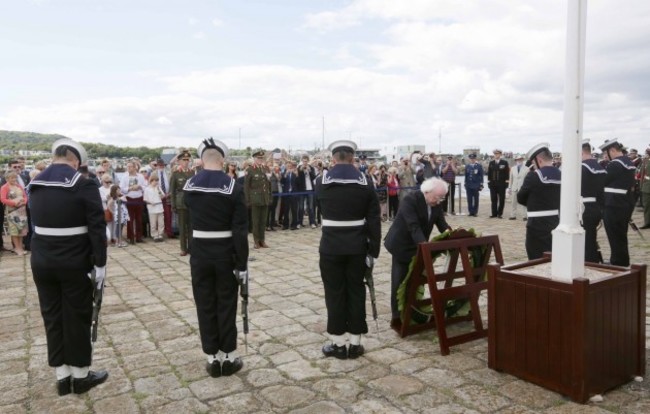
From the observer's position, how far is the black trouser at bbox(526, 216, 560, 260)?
586 centimetres

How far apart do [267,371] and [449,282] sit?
2064 millimetres

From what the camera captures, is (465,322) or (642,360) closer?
(642,360)

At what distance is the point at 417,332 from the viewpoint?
216 inches

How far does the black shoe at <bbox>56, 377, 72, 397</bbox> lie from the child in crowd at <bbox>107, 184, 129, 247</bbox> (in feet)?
25.7

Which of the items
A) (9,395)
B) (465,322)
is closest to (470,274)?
(465,322)

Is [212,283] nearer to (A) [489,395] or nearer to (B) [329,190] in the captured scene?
(B) [329,190]

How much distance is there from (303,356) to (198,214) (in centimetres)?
165

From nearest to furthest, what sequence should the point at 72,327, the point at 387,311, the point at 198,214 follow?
the point at 72,327
the point at 198,214
the point at 387,311

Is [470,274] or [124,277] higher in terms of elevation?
[470,274]

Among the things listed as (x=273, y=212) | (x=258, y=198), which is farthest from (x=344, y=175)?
(x=273, y=212)

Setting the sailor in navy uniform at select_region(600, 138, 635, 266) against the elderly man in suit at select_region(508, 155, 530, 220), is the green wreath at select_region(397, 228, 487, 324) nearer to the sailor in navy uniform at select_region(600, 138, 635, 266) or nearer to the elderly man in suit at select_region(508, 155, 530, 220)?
the sailor in navy uniform at select_region(600, 138, 635, 266)

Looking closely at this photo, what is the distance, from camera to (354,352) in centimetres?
488

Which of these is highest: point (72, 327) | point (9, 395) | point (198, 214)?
point (198, 214)


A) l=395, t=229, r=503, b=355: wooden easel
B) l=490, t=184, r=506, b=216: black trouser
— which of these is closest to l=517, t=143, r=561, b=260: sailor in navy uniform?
l=395, t=229, r=503, b=355: wooden easel
